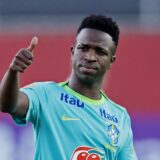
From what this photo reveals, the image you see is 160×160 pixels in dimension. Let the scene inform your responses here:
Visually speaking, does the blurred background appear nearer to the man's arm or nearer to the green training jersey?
the green training jersey

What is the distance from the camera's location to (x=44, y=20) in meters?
12.2

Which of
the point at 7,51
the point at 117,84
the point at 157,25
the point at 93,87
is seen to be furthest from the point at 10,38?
the point at 93,87

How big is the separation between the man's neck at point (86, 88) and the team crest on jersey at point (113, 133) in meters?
0.21

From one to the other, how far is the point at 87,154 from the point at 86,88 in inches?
16.7

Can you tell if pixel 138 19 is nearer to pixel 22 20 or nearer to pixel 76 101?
pixel 22 20

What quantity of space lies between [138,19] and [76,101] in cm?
692

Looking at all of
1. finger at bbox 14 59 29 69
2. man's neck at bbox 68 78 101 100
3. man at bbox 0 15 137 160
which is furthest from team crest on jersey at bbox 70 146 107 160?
finger at bbox 14 59 29 69

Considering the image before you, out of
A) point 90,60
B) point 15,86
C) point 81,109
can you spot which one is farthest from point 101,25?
point 15,86

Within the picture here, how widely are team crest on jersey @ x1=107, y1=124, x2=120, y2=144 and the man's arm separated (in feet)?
2.02

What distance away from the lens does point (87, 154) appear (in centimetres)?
517

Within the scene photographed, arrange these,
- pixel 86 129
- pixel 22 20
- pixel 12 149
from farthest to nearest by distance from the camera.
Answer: pixel 22 20, pixel 12 149, pixel 86 129

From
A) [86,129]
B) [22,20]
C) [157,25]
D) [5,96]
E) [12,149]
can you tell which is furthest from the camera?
Result: [22,20]

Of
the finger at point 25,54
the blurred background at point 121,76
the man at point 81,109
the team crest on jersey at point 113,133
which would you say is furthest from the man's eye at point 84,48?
the blurred background at point 121,76

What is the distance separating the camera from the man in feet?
16.6
